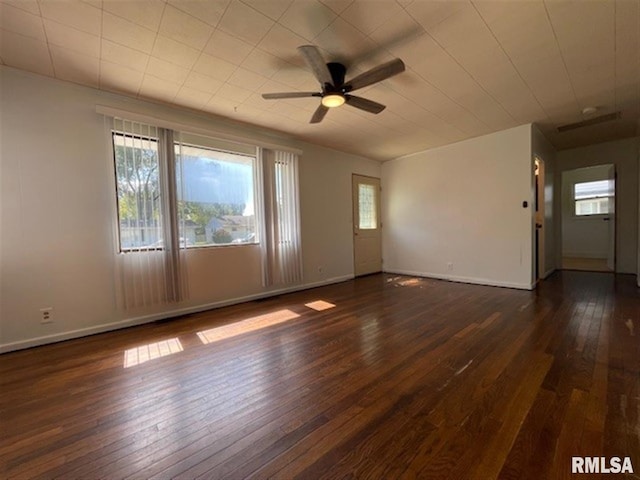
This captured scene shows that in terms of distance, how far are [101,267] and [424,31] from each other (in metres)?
3.89

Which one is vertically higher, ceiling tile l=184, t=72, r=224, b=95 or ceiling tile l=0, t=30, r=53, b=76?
ceiling tile l=0, t=30, r=53, b=76

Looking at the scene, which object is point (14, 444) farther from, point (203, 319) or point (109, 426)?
point (203, 319)

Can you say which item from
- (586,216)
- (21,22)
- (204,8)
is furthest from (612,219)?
(21,22)

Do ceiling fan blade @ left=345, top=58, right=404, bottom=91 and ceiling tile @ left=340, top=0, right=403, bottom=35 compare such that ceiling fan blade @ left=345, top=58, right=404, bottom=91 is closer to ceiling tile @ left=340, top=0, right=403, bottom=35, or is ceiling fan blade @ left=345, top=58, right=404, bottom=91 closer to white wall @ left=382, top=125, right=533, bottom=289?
ceiling tile @ left=340, top=0, right=403, bottom=35

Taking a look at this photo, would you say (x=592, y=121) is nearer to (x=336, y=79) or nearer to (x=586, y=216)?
(x=336, y=79)

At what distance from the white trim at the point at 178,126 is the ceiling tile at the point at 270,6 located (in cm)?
198

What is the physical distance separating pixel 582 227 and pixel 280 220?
8.51 metres

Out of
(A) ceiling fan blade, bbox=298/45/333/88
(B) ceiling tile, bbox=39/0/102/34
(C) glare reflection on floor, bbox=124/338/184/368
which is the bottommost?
(C) glare reflection on floor, bbox=124/338/184/368

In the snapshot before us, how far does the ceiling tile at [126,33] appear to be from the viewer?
197 centimetres

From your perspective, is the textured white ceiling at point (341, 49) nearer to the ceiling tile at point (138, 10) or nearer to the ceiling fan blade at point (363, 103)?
the ceiling tile at point (138, 10)

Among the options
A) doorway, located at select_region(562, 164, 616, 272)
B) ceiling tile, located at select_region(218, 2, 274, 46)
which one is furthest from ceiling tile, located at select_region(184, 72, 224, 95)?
doorway, located at select_region(562, 164, 616, 272)

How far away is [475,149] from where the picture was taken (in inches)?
187

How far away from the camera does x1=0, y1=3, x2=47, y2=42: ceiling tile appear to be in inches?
73.2

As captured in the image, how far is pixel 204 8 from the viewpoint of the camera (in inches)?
73.7
